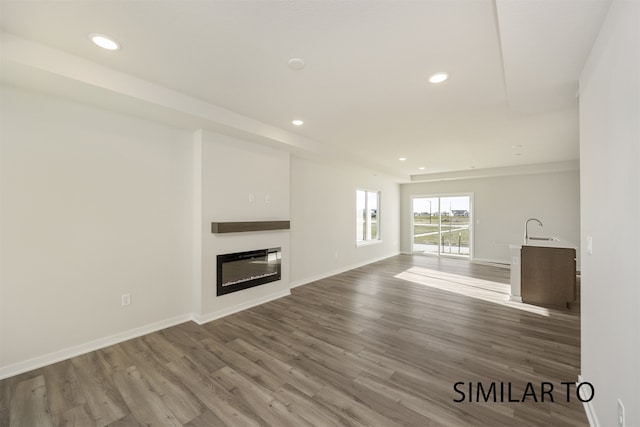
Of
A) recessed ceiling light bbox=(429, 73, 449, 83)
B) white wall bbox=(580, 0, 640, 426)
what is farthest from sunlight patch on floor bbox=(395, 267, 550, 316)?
recessed ceiling light bbox=(429, 73, 449, 83)

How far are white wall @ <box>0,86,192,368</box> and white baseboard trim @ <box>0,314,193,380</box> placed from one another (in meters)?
0.04

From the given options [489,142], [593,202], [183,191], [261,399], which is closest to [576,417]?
[593,202]


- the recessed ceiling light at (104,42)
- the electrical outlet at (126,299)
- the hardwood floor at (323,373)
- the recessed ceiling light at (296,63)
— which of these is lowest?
the hardwood floor at (323,373)

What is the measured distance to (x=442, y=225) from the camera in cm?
825

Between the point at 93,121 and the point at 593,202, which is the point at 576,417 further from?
the point at 93,121

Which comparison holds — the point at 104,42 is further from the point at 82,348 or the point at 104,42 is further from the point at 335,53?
the point at 82,348

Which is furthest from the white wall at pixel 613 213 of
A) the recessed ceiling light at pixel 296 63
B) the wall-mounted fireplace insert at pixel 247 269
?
the wall-mounted fireplace insert at pixel 247 269

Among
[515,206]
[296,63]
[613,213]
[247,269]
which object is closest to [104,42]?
[296,63]

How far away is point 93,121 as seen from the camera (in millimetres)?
2654

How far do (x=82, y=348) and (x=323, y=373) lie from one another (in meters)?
2.37

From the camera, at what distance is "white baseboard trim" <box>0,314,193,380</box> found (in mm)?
2236

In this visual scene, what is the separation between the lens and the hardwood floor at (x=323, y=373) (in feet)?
5.86

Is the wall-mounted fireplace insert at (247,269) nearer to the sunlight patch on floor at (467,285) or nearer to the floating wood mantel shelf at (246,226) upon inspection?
the floating wood mantel shelf at (246,226)

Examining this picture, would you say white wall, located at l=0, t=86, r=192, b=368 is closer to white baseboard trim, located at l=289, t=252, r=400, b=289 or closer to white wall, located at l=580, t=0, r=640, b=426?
white baseboard trim, located at l=289, t=252, r=400, b=289
